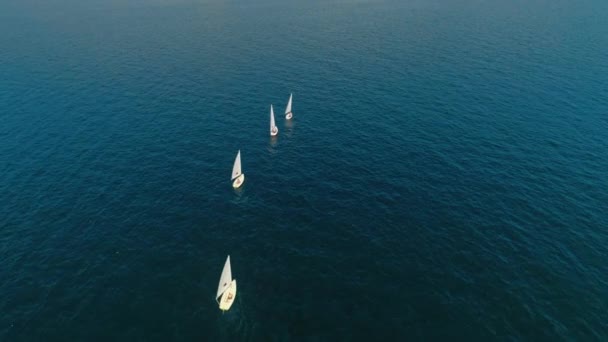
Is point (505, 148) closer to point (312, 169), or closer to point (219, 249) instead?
point (312, 169)

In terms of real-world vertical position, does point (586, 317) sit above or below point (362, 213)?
above

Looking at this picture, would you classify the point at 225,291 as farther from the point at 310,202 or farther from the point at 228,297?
the point at 310,202

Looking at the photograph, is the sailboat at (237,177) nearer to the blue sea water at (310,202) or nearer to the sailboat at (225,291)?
the blue sea water at (310,202)

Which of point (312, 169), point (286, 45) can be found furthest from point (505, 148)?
point (286, 45)

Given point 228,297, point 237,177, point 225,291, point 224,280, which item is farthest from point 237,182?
point 228,297

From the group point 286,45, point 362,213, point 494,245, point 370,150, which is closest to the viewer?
point 494,245

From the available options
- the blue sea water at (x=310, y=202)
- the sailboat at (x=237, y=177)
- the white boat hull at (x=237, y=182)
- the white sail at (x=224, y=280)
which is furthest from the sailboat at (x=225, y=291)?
the sailboat at (x=237, y=177)

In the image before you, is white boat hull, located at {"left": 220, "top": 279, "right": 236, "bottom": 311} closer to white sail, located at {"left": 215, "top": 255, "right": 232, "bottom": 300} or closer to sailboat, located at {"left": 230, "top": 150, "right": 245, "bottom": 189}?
white sail, located at {"left": 215, "top": 255, "right": 232, "bottom": 300}
